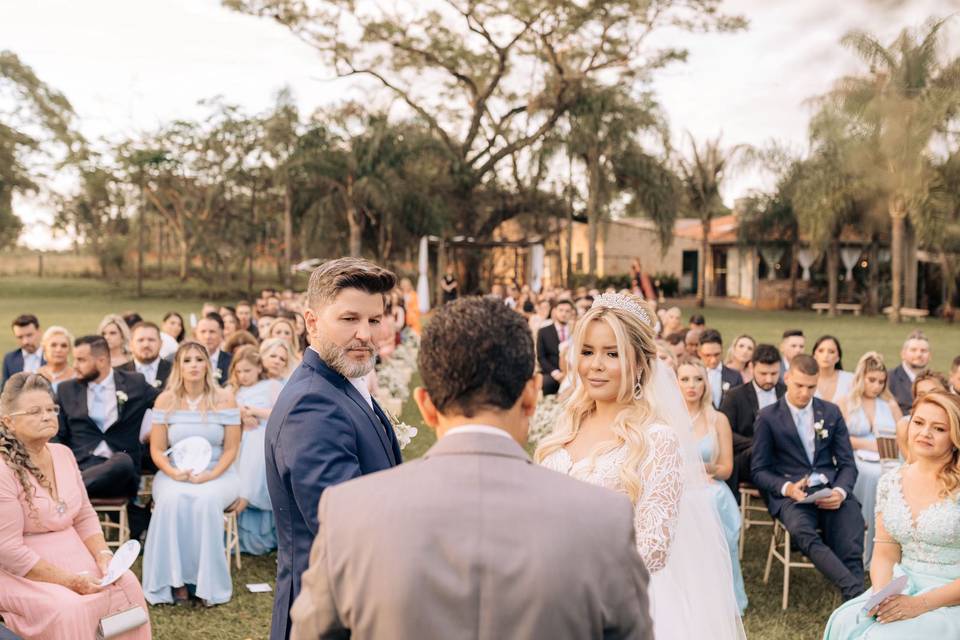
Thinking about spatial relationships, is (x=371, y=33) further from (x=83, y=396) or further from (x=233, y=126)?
(x=83, y=396)

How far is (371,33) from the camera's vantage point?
34344mm

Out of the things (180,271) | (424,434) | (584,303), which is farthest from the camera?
(180,271)

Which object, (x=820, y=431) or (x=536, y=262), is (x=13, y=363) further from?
(x=536, y=262)

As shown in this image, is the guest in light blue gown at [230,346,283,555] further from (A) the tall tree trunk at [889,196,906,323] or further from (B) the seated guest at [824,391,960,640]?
(A) the tall tree trunk at [889,196,906,323]

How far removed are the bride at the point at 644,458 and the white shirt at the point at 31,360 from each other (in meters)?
7.41

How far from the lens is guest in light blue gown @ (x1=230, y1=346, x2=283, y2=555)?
23.0 ft

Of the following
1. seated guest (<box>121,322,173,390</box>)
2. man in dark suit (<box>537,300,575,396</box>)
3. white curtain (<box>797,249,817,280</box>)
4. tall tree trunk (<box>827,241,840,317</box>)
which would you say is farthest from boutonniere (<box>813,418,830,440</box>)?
white curtain (<box>797,249,817,280</box>)

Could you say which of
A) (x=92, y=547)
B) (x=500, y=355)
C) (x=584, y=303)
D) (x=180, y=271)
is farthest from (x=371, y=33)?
(x=500, y=355)

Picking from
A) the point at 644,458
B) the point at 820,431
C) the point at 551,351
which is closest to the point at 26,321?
the point at 551,351

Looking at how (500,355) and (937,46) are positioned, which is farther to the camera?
(937,46)

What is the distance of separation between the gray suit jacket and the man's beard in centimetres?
109

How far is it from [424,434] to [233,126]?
3437cm

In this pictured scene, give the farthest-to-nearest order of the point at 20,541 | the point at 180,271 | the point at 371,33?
the point at 180,271 → the point at 371,33 → the point at 20,541

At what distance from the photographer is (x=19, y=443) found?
447 centimetres
